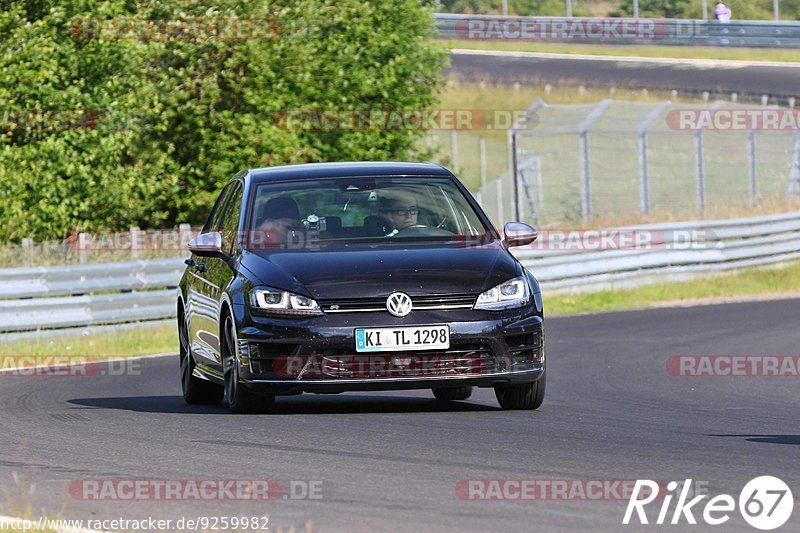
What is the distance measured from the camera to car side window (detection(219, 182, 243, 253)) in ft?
35.5

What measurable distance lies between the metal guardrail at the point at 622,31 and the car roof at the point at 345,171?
44497 millimetres

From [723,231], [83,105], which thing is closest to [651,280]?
[723,231]

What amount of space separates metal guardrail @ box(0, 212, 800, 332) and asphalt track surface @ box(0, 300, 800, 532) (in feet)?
14.1

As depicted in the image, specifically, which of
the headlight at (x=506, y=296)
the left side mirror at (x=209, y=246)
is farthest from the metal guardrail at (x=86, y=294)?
the headlight at (x=506, y=296)

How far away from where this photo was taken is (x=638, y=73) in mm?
52375

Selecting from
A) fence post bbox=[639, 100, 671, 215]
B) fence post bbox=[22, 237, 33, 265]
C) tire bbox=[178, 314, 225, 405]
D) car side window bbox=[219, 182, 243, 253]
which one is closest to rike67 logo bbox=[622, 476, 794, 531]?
car side window bbox=[219, 182, 243, 253]

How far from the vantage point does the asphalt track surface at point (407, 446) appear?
6.42 meters

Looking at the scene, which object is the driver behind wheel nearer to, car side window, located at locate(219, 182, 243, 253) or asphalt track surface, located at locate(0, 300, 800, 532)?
car side window, located at locate(219, 182, 243, 253)

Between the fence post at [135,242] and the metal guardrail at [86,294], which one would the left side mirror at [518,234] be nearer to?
the metal guardrail at [86,294]

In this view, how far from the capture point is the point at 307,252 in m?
10.1

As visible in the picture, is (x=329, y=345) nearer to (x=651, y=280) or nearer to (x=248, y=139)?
(x=651, y=280)

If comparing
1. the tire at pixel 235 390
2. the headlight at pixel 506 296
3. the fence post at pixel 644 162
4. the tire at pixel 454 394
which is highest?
the headlight at pixel 506 296

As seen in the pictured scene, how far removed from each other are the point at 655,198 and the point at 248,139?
1484cm

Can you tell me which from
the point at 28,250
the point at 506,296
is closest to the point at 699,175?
the point at 28,250
